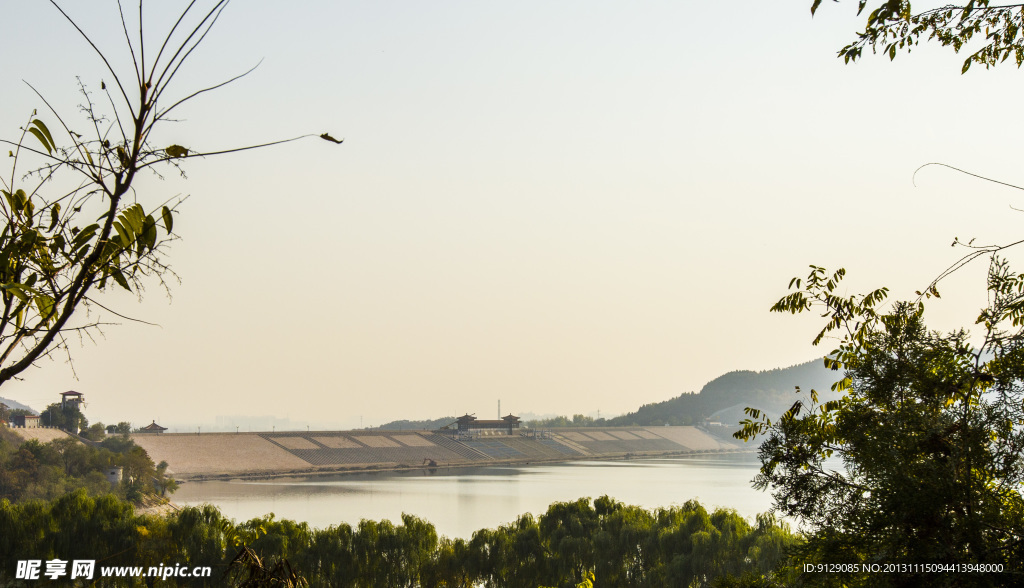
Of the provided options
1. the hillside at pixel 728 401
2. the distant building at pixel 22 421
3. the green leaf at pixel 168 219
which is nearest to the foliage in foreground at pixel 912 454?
the green leaf at pixel 168 219

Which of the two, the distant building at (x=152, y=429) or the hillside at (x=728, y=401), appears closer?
the distant building at (x=152, y=429)

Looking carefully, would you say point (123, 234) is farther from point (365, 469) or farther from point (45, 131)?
point (365, 469)

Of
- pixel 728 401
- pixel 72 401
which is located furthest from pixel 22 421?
pixel 728 401

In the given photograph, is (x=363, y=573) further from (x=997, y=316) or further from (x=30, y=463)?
(x=30, y=463)

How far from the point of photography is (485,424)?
75188 mm

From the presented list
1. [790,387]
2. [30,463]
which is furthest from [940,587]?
[790,387]

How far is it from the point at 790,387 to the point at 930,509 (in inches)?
6485

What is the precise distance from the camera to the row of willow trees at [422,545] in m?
17.2

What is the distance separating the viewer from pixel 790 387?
525ft

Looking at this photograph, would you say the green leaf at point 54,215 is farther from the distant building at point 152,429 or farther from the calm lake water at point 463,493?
the distant building at point 152,429

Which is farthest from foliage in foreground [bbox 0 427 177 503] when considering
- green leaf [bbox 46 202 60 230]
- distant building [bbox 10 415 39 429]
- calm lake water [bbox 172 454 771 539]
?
green leaf [bbox 46 202 60 230]

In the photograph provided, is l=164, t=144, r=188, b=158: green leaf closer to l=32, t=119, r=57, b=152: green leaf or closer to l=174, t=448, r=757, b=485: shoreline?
l=32, t=119, r=57, b=152: green leaf

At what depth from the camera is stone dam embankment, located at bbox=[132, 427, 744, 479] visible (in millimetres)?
52156

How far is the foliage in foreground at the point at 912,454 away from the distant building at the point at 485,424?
68.2m
